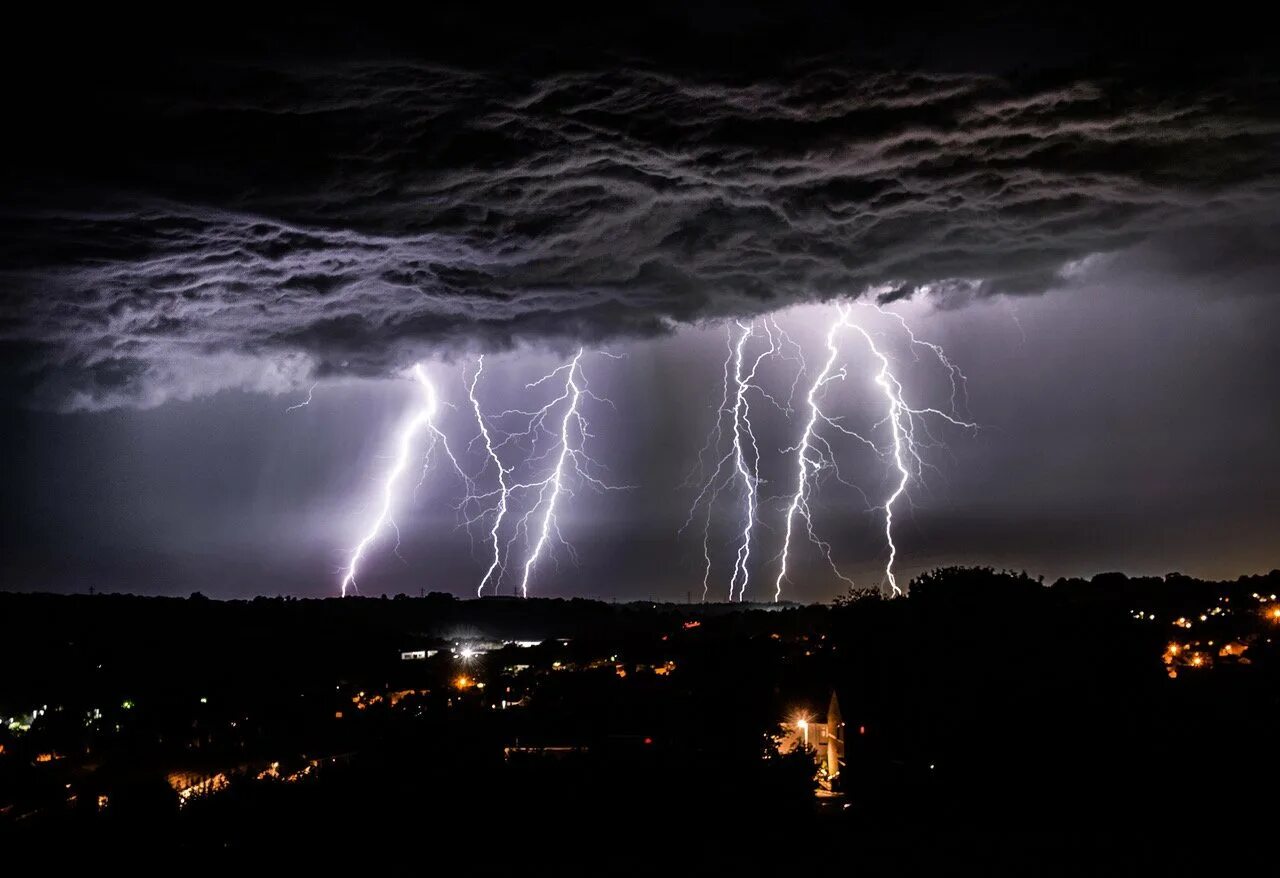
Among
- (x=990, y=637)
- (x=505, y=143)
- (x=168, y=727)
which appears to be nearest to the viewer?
(x=505, y=143)

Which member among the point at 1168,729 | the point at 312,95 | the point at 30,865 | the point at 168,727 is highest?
the point at 312,95

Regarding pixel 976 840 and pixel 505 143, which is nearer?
pixel 976 840

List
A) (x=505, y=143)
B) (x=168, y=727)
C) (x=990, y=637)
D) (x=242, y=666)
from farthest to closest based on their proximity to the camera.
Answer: (x=242, y=666) → (x=168, y=727) → (x=990, y=637) → (x=505, y=143)

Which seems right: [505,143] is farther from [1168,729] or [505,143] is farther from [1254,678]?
[1254,678]

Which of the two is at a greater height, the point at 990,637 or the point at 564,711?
the point at 990,637

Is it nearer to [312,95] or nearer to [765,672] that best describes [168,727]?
[765,672]

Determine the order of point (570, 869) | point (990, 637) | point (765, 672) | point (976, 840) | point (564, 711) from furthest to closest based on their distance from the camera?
1. point (765, 672)
2. point (564, 711)
3. point (990, 637)
4. point (976, 840)
5. point (570, 869)

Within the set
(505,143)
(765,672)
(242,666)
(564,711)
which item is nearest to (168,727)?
(564,711)

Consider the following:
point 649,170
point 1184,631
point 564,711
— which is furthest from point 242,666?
point 649,170

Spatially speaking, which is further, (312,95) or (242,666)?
(242,666)
